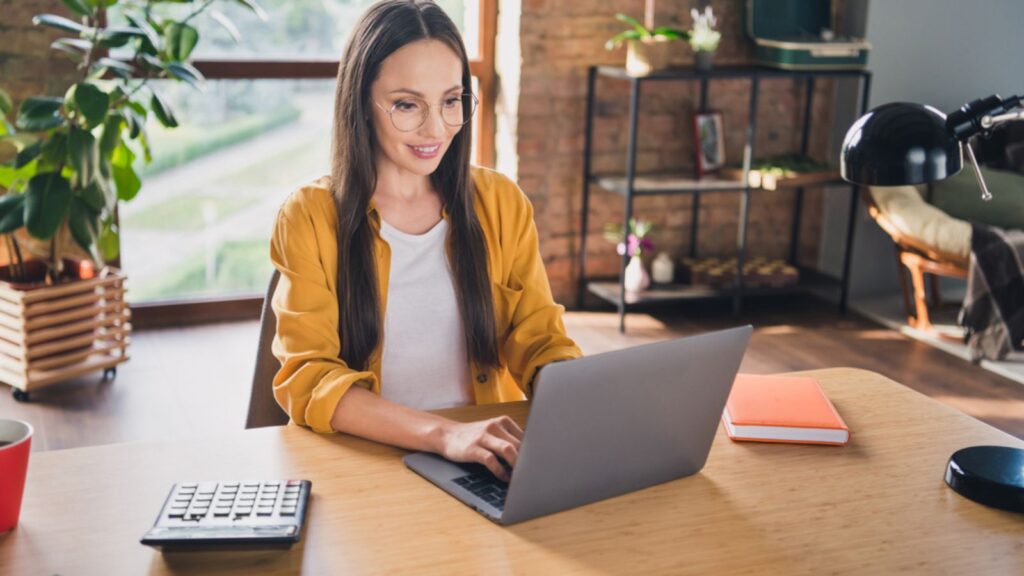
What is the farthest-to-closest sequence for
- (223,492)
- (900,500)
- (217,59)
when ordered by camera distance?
(217,59) < (900,500) < (223,492)

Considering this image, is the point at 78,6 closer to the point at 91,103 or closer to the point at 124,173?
the point at 91,103

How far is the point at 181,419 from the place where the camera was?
10.9 ft

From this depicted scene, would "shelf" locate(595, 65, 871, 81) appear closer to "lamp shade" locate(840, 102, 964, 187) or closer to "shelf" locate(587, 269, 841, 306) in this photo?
"shelf" locate(587, 269, 841, 306)

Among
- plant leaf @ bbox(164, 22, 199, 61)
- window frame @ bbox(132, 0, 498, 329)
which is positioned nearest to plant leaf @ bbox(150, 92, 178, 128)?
plant leaf @ bbox(164, 22, 199, 61)

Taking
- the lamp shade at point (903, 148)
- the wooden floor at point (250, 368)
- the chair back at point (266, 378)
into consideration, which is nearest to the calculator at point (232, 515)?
the chair back at point (266, 378)

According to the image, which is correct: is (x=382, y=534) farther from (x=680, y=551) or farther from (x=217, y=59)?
(x=217, y=59)

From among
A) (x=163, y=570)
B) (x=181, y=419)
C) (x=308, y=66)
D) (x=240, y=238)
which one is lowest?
(x=181, y=419)

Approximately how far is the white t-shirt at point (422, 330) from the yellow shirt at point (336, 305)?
25 millimetres

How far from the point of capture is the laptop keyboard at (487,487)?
1.33 meters

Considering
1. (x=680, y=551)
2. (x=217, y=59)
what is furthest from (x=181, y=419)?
(x=680, y=551)

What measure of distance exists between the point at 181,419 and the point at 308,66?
5.23 ft

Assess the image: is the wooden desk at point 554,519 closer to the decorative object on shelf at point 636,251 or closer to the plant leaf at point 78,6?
the plant leaf at point 78,6

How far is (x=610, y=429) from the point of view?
130 centimetres

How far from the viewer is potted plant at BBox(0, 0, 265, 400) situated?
3287 millimetres
